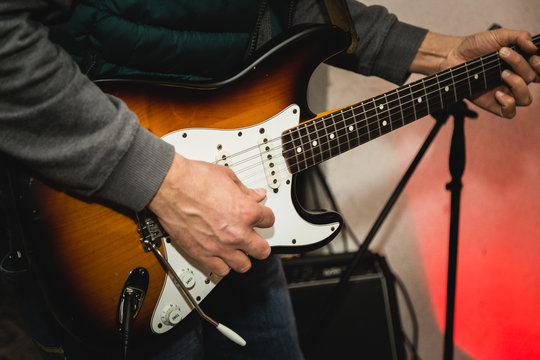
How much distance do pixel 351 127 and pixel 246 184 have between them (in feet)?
0.90

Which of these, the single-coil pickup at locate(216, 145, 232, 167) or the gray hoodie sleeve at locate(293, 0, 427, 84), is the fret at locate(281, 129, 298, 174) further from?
the gray hoodie sleeve at locate(293, 0, 427, 84)

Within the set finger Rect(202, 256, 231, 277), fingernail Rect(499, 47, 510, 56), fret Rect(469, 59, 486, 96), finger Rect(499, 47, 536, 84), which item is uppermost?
fingernail Rect(499, 47, 510, 56)

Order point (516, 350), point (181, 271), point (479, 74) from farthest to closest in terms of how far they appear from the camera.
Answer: point (516, 350) → point (479, 74) → point (181, 271)

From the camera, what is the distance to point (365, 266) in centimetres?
Answer: 146

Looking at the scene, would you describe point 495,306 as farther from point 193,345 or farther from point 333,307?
point 193,345

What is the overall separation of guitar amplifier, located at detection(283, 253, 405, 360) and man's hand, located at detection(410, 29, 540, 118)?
2.33 feet

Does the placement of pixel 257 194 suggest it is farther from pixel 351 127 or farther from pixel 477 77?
pixel 477 77

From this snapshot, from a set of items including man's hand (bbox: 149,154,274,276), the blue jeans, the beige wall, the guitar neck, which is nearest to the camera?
man's hand (bbox: 149,154,274,276)

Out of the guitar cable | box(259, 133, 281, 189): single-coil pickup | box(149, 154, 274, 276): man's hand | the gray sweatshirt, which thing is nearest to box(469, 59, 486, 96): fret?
box(259, 133, 281, 189): single-coil pickup

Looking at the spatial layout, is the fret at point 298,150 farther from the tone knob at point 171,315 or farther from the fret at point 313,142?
the tone knob at point 171,315

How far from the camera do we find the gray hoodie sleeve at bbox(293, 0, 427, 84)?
1034mm

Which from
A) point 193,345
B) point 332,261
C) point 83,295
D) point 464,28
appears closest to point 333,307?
point 332,261

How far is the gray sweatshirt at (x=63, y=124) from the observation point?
471mm

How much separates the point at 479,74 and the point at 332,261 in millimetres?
801
